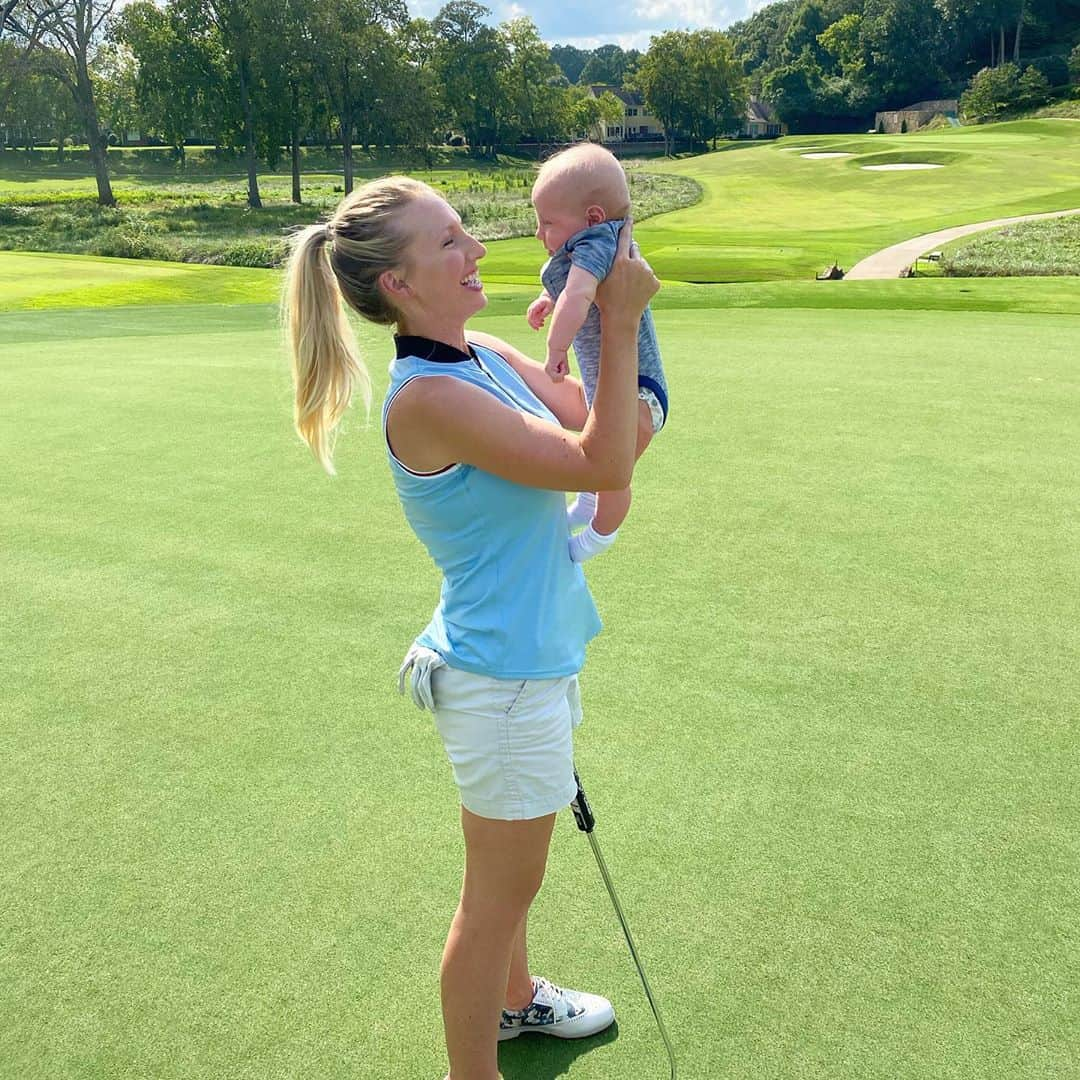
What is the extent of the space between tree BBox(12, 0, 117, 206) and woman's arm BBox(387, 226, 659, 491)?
34.5 m

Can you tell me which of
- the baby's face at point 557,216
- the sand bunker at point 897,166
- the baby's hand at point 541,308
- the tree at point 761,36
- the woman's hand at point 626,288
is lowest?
the baby's hand at point 541,308

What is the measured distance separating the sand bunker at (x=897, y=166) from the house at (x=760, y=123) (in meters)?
40.8

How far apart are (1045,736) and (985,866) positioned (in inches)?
30.0

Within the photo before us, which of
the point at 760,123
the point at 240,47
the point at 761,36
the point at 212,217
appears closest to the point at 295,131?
the point at 240,47

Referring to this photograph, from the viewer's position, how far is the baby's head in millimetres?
2039

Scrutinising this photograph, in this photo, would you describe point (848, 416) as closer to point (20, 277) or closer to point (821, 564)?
point (821, 564)

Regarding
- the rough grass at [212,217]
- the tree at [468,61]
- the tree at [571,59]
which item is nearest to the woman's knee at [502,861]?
the rough grass at [212,217]

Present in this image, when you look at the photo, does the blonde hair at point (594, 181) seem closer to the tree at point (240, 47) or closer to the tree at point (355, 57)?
the tree at point (240, 47)

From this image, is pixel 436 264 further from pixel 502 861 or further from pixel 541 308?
pixel 502 861

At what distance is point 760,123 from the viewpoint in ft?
265

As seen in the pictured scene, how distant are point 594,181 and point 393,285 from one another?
46 cm

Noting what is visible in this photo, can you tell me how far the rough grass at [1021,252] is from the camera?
1595 cm

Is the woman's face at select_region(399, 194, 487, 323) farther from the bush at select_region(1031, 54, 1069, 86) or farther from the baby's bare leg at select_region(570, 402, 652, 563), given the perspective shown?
the bush at select_region(1031, 54, 1069, 86)

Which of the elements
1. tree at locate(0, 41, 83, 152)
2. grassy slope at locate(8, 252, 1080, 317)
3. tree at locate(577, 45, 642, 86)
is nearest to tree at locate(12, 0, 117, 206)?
grassy slope at locate(8, 252, 1080, 317)
